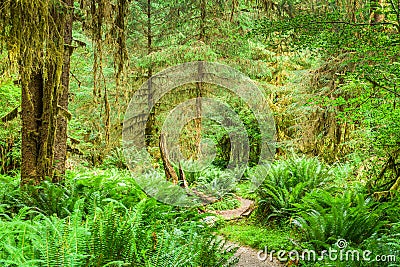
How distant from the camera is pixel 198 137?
10797 mm

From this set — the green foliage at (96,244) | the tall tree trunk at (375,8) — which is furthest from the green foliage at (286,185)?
the green foliage at (96,244)

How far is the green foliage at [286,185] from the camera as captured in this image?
21.9 feet

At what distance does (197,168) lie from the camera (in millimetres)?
11422

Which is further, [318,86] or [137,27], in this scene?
[137,27]

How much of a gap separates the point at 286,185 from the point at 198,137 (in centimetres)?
391

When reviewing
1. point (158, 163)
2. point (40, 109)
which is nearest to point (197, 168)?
point (158, 163)

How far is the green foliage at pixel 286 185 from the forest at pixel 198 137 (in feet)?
0.13

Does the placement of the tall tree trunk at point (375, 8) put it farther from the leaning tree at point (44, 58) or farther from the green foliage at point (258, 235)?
the leaning tree at point (44, 58)

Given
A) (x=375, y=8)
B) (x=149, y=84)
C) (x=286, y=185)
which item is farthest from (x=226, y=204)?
(x=375, y=8)

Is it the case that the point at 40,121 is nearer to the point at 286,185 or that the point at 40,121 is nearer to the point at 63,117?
the point at 63,117

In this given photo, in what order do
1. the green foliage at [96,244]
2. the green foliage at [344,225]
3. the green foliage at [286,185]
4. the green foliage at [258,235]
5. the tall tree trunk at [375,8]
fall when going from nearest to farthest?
the green foliage at [96,244] → the tall tree trunk at [375,8] → the green foliage at [344,225] → the green foliage at [258,235] → the green foliage at [286,185]

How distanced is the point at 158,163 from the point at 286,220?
21.4 ft

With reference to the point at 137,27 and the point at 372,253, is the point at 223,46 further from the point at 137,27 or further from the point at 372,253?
the point at 372,253

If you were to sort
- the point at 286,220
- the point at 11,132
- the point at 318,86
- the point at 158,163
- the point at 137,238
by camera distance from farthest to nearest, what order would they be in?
the point at 158,163 → the point at 318,86 → the point at 11,132 → the point at 286,220 → the point at 137,238
